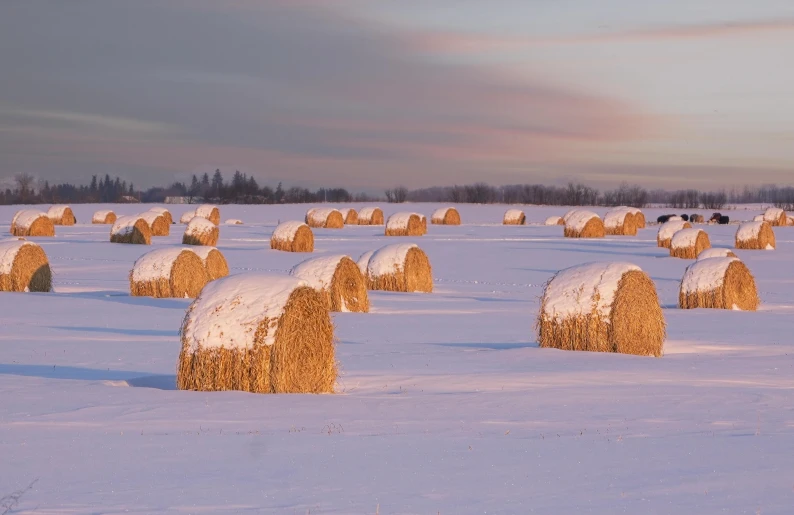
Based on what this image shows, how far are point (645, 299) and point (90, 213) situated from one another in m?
72.7

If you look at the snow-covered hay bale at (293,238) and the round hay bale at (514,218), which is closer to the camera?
the snow-covered hay bale at (293,238)

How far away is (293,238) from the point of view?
42.2 meters

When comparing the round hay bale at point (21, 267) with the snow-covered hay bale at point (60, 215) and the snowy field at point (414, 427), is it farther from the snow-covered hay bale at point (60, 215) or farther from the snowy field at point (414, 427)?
the snow-covered hay bale at point (60, 215)

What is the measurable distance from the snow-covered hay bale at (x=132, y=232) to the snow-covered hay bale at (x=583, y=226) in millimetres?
22165

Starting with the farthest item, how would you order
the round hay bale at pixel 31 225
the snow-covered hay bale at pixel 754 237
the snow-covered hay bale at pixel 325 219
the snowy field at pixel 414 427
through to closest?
the snow-covered hay bale at pixel 325 219, the round hay bale at pixel 31 225, the snow-covered hay bale at pixel 754 237, the snowy field at pixel 414 427

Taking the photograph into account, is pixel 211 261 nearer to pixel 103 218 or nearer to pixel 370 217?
pixel 103 218

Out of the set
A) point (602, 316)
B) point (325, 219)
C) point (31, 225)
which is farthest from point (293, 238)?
point (602, 316)

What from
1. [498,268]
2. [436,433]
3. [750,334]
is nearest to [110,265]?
[498,268]

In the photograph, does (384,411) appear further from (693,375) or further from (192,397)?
(693,375)

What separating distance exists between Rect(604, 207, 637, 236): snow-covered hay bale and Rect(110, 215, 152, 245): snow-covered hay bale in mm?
25951

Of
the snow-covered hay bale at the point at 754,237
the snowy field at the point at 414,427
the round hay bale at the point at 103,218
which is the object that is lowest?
the snowy field at the point at 414,427

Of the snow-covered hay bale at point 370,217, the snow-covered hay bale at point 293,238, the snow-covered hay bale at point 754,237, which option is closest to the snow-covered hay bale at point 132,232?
the snow-covered hay bale at point 293,238

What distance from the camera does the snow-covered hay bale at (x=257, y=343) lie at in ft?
36.1

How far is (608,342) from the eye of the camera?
15.3 metres
